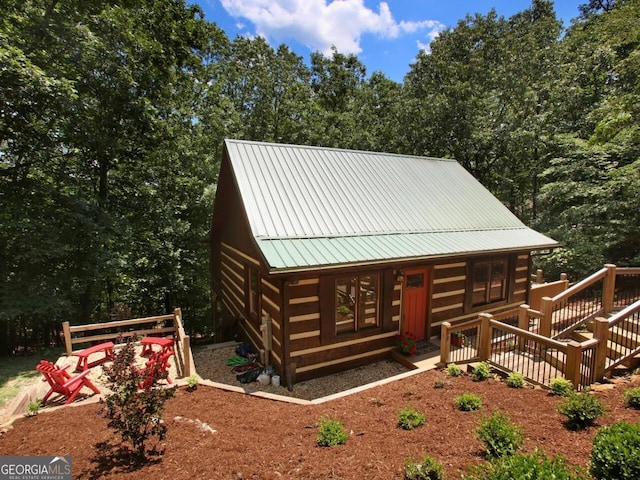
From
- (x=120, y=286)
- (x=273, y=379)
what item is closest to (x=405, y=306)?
(x=273, y=379)

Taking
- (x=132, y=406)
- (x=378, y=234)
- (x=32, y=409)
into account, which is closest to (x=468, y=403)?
(x=378, y=234)

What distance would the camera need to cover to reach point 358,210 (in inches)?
384

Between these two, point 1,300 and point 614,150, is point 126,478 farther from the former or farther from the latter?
point 614,150

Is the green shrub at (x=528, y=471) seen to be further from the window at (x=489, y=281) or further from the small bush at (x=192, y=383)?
the window at (x=489, y=281)

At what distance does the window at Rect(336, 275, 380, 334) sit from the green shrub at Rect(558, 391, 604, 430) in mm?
4589

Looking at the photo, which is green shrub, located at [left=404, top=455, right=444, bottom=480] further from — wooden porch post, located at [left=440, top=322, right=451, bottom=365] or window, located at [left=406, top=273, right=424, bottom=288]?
window, located at [left=406, top=273, right=424, bottom=288]

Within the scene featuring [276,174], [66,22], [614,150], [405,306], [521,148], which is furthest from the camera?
[521,148]

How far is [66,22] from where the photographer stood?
10.5 metres

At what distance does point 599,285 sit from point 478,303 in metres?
7.97

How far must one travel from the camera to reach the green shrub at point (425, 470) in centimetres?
360

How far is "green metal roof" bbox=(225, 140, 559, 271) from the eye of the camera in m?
8.03

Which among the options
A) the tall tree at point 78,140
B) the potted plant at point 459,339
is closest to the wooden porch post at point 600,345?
the potted plant at point 459,339

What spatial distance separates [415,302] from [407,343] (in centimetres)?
125

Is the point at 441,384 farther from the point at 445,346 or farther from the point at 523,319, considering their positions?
the point at 523,319
